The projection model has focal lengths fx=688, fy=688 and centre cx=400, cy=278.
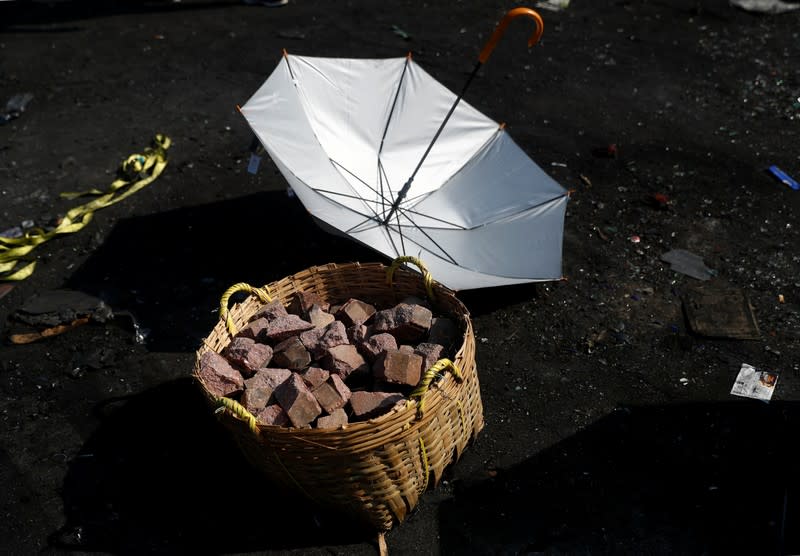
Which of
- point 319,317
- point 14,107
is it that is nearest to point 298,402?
point 319,317

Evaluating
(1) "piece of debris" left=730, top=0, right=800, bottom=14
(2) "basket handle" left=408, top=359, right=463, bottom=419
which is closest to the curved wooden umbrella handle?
(2) "basket handle" left=408, top=359, right=463, bottom=419

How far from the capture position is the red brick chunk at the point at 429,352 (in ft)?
11.1

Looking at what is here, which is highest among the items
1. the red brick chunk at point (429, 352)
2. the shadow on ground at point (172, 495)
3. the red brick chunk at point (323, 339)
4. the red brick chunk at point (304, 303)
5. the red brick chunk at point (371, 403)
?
the red brick chunk at point (429, 352)

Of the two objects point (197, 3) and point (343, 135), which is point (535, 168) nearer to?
point (343, 135)

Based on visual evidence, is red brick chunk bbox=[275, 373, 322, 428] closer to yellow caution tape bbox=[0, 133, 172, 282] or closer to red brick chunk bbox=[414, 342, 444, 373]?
red brick chunk bbox=[414, 342, 444, 373]

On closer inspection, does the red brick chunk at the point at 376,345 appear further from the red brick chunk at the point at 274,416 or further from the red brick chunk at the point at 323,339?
the red brick chunk at the point at 274,416

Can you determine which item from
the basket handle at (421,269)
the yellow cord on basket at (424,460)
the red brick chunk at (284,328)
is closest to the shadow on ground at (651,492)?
the yellow cord on basket at (424,460)

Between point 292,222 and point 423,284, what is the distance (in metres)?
2.05

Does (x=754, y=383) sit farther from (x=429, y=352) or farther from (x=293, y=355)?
(x=293, y=355)

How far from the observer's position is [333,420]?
10.3 ft

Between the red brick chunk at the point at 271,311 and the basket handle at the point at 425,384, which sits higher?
the basket handle at the point at 425,384

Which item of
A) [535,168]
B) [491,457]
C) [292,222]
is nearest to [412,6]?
[292,222]

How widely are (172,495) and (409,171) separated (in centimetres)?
247

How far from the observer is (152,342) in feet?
15.0
